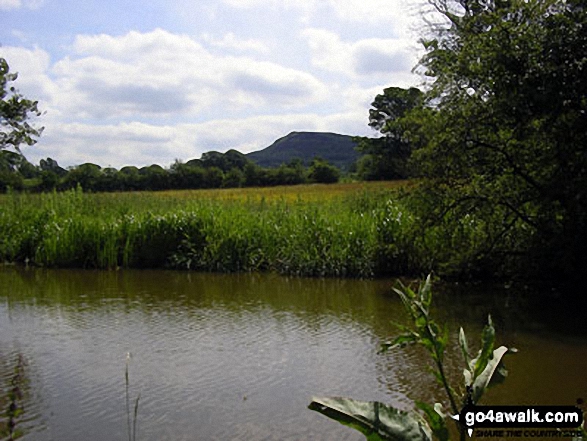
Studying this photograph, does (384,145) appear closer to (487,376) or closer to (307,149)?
(487,376)

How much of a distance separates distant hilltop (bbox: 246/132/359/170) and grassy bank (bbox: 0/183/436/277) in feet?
464

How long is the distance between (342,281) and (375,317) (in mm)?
2908

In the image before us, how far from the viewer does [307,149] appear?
176375 millimetres

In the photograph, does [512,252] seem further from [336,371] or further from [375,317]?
[336,371]

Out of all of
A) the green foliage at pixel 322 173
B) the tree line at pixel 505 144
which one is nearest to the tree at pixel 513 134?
the tree line at pixel 505 144

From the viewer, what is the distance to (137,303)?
8.57m

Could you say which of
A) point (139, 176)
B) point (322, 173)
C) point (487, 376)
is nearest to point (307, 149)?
point (322, 173)

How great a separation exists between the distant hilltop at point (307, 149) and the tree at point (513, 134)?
146 m

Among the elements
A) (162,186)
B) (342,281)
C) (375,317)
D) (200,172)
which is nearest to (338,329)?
(375,317)

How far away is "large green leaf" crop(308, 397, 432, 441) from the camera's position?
4.02ft

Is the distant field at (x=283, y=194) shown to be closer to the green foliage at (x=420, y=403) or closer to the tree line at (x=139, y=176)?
the tree line at (x=139, y=176)

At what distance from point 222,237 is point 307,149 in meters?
166

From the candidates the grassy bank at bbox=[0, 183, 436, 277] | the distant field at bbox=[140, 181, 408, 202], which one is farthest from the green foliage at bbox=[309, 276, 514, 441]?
the distant field at bbox=[140, 181, 408, 202]

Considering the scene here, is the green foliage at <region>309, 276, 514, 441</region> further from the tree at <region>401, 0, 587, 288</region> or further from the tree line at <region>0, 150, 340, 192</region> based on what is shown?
the tree line at <region>0, 150, 340, 192</region>
